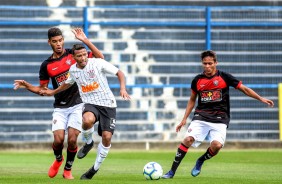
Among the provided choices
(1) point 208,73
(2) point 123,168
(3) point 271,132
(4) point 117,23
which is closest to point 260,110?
(3) point 271,132

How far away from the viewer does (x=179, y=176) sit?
52.0 ft

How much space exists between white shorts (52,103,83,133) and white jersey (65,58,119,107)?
0.62 metres

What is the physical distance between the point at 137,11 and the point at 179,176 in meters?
10.8

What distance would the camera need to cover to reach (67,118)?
15.8 meters

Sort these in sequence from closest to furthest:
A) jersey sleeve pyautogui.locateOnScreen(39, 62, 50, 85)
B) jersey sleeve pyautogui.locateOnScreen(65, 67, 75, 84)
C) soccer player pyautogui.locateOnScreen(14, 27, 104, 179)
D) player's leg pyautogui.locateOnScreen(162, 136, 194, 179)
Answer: jersey sleeve pyautogui.locateOnScreen(65, 67, 75, 84)
player's leg pyautogui.locateOnScreen(162, 136, 194, 179)
soccer player pyautogui.locateOnScreen(14, 27, 104, 179)
jersey sleeve pyautogui.locateOnScreen(39, 62, 50, 85)

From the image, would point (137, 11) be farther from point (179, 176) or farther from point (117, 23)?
point (179, 176)

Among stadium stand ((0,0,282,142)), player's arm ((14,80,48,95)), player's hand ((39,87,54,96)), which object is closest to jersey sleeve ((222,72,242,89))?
player's hand ((39,87,54,96))

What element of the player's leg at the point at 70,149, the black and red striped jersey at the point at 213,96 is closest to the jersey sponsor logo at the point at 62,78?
the player's leg at the point at 70,149

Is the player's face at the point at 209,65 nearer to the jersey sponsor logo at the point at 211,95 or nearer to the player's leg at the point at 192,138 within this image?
the jersey sponsor logo at the point at 211,95

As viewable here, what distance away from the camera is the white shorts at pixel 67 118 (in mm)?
15570

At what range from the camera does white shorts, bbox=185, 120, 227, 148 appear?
15.8 metres

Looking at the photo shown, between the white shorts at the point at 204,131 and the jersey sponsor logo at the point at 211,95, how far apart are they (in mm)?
390

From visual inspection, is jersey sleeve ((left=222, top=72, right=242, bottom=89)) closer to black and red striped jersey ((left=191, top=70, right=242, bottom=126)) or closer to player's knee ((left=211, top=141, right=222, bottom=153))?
black and red striped jersey ((left=191, top=70, right=242, bottom=126))

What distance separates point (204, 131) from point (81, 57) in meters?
2.41
